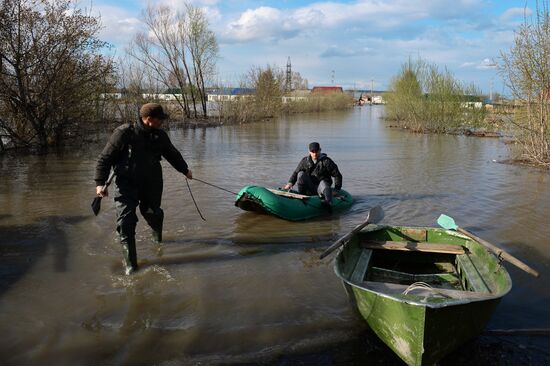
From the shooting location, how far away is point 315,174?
9.26m

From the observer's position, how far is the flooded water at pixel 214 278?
418 centimetres

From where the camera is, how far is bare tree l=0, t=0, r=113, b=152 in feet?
50.9

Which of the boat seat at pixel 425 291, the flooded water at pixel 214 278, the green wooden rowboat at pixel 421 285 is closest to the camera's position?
the green wooden rowboat at pixel 421 285

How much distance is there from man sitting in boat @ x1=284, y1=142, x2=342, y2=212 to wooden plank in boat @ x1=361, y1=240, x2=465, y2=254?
348 centimetres

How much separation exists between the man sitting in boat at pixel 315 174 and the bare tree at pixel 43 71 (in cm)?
1162

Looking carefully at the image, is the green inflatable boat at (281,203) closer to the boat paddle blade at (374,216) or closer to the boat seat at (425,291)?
the boat paddle blade at (374,216)

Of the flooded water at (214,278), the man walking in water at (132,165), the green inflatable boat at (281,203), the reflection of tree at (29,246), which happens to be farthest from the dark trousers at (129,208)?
the green inflatable boat at (281,203)

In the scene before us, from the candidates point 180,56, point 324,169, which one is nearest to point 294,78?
point 180,56

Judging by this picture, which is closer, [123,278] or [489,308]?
[489,308]

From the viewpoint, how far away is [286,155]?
18.2 metres

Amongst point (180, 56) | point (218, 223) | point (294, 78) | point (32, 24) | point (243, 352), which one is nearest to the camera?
point (243, 352)

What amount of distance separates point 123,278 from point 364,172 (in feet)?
32.6

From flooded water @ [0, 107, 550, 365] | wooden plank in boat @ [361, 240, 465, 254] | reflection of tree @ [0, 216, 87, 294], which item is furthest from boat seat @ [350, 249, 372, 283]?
reflection of tree @ [0, 216, 87, 294]

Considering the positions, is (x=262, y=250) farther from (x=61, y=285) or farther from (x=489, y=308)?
(x=489, y=308)
